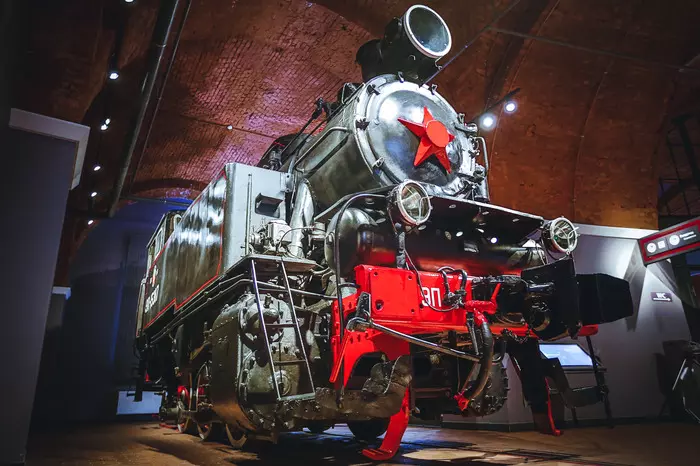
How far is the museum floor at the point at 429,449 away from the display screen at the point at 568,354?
38.5 inches

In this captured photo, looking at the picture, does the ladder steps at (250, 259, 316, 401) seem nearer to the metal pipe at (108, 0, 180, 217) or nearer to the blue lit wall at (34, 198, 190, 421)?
the metal pipe at (108, 0, 180, 217)

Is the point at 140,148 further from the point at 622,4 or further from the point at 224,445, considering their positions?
the point at 622,4

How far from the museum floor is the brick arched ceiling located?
3851 millimetres

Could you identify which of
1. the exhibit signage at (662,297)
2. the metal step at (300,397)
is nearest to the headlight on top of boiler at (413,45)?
the metal step at (300,397)

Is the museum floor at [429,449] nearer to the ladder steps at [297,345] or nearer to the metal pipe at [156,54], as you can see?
the ladder steps at [297,345]

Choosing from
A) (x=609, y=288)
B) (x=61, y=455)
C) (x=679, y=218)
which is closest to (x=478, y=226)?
(x=609, y=288)

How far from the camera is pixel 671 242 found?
24.9 feet

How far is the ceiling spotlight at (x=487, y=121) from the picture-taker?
7707 millimetres

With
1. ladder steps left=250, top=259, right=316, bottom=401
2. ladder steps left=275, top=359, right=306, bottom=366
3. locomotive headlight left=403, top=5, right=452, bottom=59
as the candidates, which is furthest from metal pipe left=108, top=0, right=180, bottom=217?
ladder steps left=275, top=359, right=306, bottom=366

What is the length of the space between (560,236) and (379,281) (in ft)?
5.35

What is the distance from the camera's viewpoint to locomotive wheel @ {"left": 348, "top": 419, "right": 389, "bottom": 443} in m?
5.43

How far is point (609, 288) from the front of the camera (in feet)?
10.6

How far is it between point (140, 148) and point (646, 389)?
1041cm

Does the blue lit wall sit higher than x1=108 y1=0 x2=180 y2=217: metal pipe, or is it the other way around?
x1=108 y1=0 x2=180 y2=217: metal pipe
